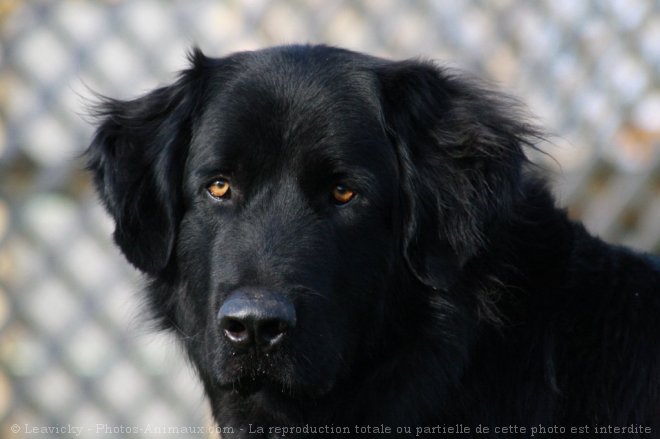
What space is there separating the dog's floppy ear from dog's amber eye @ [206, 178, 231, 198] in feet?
1.80

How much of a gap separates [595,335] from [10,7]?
3.80 meters

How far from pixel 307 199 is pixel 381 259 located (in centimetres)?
30

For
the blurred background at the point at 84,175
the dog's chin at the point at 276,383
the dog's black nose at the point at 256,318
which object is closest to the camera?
the dog's black nose at the point at 256,318

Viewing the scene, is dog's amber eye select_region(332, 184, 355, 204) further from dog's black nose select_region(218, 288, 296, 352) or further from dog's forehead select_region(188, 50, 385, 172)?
dog's black nose select_region(218, 288, 296, 352)

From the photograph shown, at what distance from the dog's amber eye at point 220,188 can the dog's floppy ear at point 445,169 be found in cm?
55

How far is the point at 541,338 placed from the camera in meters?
2.96

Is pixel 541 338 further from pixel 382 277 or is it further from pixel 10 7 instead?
pixel 10 7

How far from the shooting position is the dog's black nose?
2.66 meters

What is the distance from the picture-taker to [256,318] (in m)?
2.66

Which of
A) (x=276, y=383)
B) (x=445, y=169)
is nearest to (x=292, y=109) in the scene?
(x=445, y=169)

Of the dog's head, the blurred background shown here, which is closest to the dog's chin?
the dog's head

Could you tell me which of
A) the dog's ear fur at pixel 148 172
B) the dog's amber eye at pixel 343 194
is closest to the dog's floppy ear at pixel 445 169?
the dog's amber eye at pixel 343 194

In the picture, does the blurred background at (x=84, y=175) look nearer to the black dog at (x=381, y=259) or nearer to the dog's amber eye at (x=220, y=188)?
the black dog at (x=381, y=259)

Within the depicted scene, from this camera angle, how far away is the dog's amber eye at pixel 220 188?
3.02m
